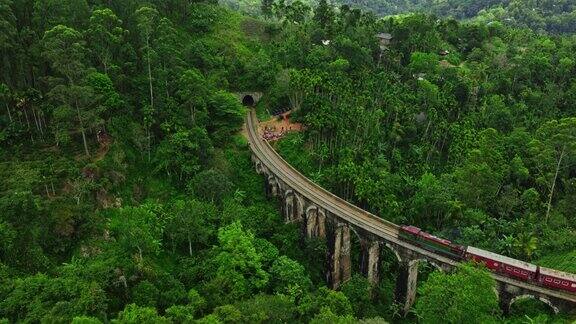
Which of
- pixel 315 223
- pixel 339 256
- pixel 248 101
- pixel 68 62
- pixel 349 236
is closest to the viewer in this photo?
pixel 68 62

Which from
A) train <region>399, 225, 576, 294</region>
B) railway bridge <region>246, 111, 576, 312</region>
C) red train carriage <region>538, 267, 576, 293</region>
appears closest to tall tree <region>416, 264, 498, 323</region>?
train <region>399, 225, 576, 294</region>

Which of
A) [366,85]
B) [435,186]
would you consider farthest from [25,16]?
[435,186]

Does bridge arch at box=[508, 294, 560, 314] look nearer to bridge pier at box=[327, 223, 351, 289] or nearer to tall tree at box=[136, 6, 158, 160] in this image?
bridge pier at box=[327, 223, 351, 289]

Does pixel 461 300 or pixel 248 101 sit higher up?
pixel 248 101

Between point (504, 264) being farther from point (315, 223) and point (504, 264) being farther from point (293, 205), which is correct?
→ point (293, 205)

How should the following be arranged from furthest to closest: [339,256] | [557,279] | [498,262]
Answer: [339,256] → [498,262] → [557,279]

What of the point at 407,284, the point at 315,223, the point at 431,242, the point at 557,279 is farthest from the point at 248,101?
the point at 557,279

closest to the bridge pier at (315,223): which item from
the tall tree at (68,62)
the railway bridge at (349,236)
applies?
the railway bridge at (349,236)

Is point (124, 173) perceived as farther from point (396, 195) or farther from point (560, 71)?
point (560, 71)
